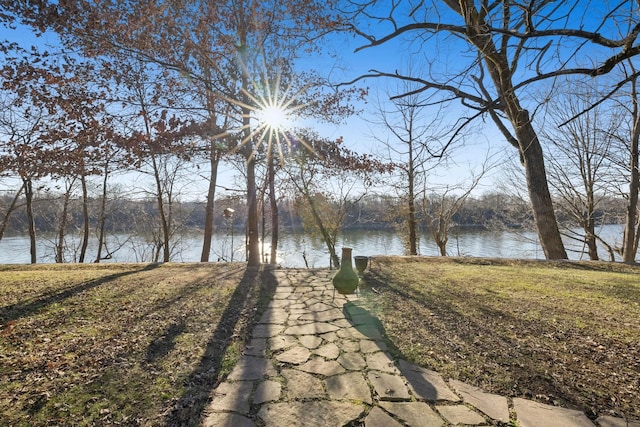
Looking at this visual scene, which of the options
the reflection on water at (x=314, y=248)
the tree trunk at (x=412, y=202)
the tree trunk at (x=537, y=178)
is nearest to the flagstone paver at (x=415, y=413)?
the tree trunk at (x=537, y=178)

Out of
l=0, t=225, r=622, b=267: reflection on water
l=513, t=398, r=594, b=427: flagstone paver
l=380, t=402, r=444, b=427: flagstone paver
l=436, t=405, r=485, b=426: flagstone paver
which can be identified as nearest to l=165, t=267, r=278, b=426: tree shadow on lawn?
l=380, t=402, r=444, b=427: flagstone paver

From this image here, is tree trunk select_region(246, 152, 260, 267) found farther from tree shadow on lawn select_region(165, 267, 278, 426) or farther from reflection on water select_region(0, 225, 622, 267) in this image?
reflection on water select_region(0, 225, 622, 267)

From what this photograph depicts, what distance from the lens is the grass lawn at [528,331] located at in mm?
2150

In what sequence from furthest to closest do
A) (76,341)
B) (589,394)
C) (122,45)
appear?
(122,45)
(76,341)
(589,394)

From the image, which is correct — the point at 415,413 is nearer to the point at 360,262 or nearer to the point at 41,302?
the point at 360,262

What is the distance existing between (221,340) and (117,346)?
2.92 feet

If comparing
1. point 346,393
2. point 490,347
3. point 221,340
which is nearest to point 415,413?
point 346,393

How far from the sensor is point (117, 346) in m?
2.71

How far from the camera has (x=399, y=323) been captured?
3.36 metres

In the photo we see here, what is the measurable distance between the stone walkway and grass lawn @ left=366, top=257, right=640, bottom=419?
20cm

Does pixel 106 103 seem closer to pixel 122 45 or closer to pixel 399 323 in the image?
pixel 122 45

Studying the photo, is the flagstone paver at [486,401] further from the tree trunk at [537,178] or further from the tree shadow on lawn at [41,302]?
the tree trunk at [537,178]

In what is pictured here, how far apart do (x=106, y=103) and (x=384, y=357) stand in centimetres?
587

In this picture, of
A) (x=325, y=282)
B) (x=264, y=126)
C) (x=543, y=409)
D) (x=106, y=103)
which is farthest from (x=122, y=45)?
(x=543, y=409)
